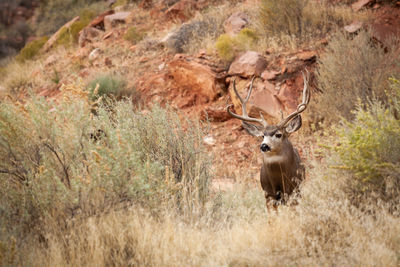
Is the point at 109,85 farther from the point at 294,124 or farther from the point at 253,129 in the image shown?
the point at 294,124

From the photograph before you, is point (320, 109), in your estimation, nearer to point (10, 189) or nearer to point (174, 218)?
point (174, 218)

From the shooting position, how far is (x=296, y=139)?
314 inches

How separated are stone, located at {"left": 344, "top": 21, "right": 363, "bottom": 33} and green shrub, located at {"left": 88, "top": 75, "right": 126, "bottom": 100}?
6.08m

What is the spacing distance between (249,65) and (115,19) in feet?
30.7

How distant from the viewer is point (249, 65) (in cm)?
916

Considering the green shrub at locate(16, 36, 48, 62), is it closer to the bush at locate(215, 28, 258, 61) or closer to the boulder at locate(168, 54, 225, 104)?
the boulder at locate(168, 54, 225, 104)

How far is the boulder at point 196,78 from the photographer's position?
9.55m

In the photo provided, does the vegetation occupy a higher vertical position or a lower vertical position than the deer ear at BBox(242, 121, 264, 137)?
lower

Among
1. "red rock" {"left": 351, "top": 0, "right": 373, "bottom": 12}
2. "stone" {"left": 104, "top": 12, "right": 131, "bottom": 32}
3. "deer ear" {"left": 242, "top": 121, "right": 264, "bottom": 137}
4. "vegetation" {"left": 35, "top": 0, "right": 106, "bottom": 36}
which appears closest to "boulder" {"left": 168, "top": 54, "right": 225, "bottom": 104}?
"red rock" {"left": 351, "top": 0, "right": 373, "bottom": 12}

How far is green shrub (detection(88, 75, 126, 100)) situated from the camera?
34.2 feet

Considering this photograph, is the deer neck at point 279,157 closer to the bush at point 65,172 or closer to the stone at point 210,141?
the bush at point 65,172

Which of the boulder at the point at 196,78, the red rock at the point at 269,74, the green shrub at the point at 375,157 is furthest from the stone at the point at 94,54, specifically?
the green shrub at the point at 375,157

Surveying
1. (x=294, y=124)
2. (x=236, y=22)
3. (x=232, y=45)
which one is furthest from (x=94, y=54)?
(x=294, y=124)

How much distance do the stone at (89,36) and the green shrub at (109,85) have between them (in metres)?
5.85
